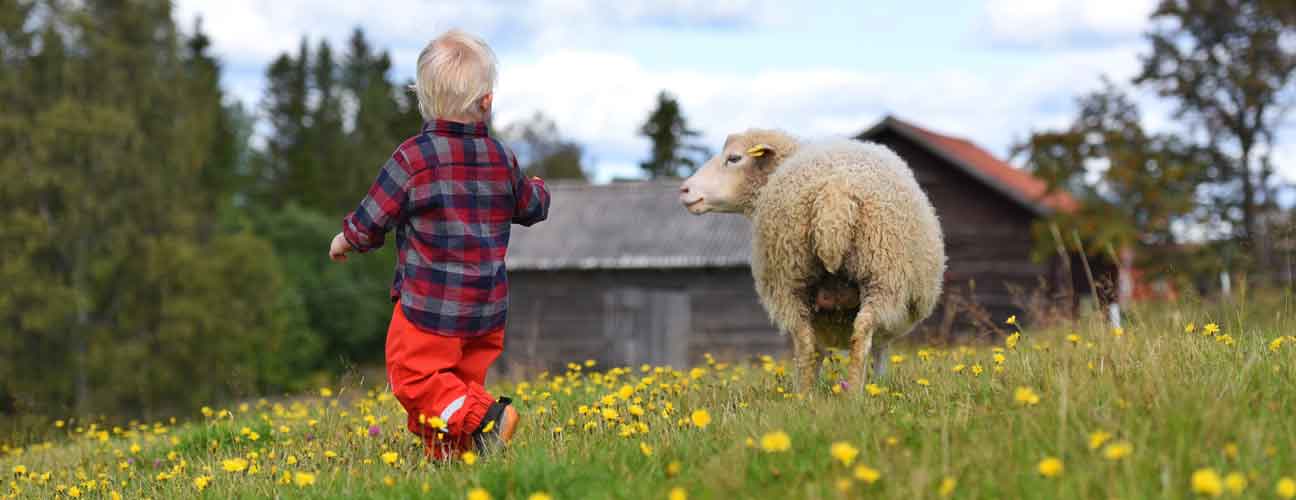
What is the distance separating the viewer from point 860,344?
5043 mm

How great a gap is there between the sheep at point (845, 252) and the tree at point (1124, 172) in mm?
16864

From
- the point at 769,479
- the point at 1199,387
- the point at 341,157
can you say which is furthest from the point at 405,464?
the point at 341,157

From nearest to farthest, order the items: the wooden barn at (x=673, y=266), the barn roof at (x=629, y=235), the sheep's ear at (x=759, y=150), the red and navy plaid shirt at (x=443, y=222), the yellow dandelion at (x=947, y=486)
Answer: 1. the yellow dandelion at (x=947, y=486)
2. the red and navy plaid shirt at (x=443, y=222)
3. the sheep's ear at (x=759, y=150)
4. the wooden barn at (x=673, y=266)
5. the barn roof at (x=629, y=235)

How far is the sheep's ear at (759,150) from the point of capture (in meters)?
6.16

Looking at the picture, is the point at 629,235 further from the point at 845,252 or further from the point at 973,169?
the point at 845,252

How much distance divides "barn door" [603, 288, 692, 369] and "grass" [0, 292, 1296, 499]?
18289mm

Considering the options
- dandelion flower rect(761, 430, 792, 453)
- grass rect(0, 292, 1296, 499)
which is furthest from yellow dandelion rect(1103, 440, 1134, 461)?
dandelion flower rect(761, 430, 792, 453)

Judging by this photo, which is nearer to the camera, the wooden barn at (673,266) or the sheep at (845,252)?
the sheep at (845,252)

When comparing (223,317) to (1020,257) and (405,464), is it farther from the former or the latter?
(405,464)

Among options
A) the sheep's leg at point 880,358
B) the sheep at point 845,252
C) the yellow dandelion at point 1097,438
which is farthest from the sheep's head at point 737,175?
the yellow dandelion at point 1097,438

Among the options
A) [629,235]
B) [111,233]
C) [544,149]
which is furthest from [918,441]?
[544,149]

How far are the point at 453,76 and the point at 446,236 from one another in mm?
619

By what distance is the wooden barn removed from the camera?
885 inches

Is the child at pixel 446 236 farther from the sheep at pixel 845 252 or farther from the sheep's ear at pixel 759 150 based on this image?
the sheep's ear at pixel 759 150
